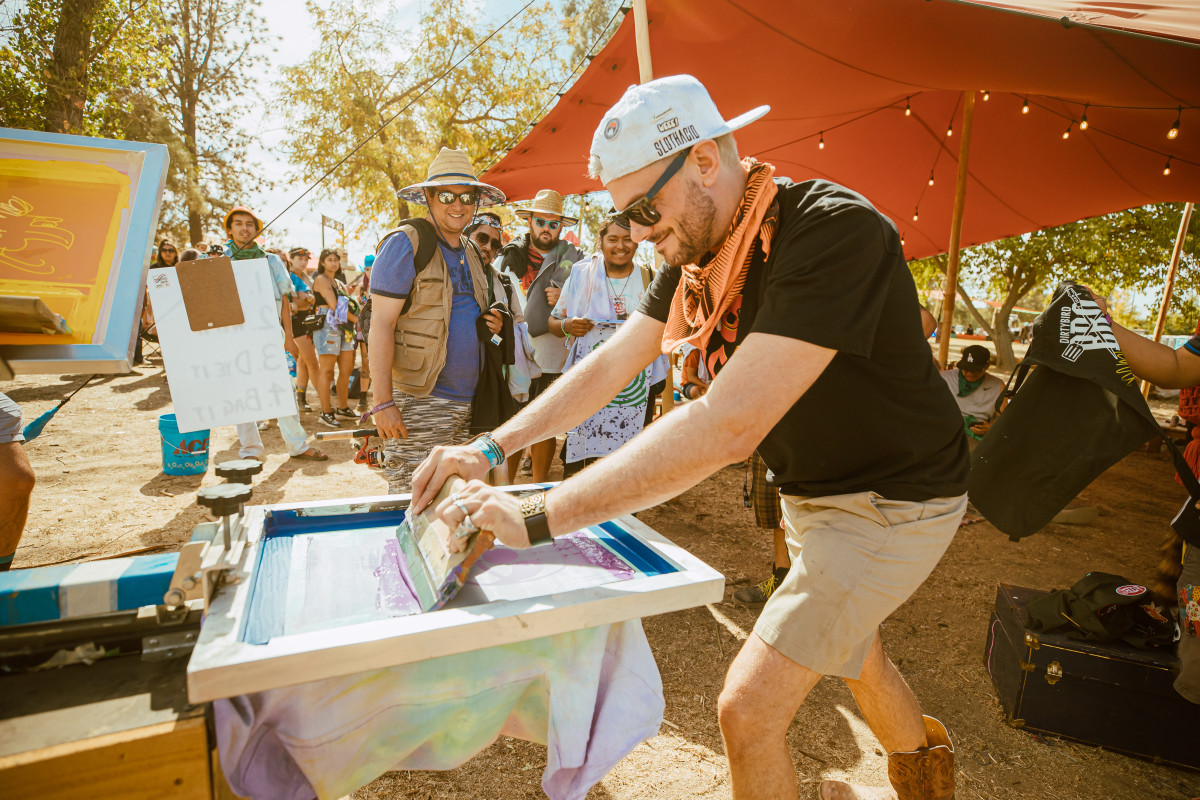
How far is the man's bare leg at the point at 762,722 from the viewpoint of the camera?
4.31 ft

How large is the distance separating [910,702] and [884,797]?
1.40 feet

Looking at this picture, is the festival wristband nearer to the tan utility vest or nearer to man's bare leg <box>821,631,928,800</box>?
man's bare leg <box>821,631,928,800</box>

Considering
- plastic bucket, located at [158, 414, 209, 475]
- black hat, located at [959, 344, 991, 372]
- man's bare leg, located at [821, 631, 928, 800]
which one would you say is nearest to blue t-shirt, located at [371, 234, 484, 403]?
man's bare leg, located at [821, 631, 928, 800]

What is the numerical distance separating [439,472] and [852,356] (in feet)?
3.22

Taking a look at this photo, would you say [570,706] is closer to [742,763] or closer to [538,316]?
[742,763]

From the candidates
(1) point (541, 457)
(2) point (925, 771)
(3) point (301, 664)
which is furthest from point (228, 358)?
(1) point (541, 457)

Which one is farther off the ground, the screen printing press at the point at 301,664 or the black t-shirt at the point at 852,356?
the black t-shirt at the point at 852,356

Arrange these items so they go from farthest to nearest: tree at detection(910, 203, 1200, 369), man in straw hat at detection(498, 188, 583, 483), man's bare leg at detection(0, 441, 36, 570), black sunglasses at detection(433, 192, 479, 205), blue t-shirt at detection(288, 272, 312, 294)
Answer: tree at detection(910, 203, 1200, 369) → blue t-shirt at detection(288, 272, 312, 294) → man in straw hat at detection(498, 188, 583, 483) → black sunglasses at detection(433, 192, 479, 205) → man's bare leg at detection(0, 441, 36, 570)

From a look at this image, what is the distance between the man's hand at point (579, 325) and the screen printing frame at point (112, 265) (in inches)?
99.8

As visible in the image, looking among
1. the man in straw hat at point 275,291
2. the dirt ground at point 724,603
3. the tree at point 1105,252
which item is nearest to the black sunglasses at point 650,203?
the dirt ground at point 724,603

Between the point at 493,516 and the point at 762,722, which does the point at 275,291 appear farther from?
the point at 762,722

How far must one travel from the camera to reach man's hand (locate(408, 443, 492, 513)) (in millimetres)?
1374

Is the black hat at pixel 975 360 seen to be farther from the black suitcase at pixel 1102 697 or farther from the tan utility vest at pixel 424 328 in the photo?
the tan utility vest at pixel 424 328

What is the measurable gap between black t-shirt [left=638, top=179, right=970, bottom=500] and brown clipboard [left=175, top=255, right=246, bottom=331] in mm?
1577
